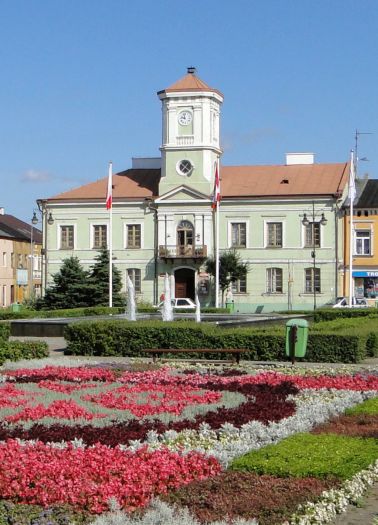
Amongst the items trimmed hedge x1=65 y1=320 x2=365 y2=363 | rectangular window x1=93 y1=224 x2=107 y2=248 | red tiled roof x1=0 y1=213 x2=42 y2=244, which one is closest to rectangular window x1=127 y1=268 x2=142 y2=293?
rectangular window x1=93 y1=224 x2=107 y2=248

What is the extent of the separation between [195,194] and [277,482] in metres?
53.6

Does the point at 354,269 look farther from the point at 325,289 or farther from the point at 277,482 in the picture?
the point at 277,482

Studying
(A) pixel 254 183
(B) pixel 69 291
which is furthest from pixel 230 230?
(B) pixel 69 291

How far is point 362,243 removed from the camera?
61312 mm

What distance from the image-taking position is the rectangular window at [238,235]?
6256 centimetres

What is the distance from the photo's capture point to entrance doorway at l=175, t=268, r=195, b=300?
62438mm

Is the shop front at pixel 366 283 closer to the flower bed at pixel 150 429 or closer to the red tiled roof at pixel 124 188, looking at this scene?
the red tiled roof at pixel 124 188

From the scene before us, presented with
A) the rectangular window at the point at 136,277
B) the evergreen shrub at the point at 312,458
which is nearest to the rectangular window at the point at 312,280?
the rectangular window at the point at 136,277

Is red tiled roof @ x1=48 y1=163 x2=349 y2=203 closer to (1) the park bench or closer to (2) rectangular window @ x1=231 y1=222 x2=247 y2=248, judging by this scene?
(2) rectangular window @ x1=231 y1=222 x2=247 y2=248

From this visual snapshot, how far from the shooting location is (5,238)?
74875 mm

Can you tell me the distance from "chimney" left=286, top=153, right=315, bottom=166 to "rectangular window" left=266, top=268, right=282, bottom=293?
782 centimetres

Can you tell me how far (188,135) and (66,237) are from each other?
10556 millimetres

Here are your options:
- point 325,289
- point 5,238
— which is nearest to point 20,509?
point 325,289

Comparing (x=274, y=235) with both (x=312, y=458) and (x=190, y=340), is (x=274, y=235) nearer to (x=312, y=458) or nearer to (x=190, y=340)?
(x=190, y=340)
